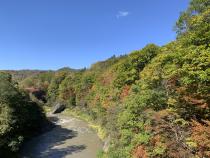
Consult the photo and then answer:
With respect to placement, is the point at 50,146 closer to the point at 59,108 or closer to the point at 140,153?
the point at 140,153

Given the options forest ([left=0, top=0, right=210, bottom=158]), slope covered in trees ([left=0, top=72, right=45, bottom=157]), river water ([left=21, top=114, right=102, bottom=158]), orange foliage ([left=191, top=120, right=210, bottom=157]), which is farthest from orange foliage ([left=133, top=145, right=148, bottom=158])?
slope covered in trees ([left=0, top=72, right=45, bottom=157])

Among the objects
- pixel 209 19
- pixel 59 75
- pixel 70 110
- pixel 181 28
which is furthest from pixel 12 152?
pixel 59 75

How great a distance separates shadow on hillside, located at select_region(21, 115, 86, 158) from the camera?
107ft

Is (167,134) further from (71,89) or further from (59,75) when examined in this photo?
(59,75)

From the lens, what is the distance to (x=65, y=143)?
38094 millimetres

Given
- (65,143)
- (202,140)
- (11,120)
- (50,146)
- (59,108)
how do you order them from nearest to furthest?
(202,140), (11,120), (50,146), (65,143), (59,108)

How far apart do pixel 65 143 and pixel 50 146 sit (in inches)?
91.7

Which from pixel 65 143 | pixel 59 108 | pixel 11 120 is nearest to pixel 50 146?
pixel 65 143

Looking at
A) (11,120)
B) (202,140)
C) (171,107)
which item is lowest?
(202,140)

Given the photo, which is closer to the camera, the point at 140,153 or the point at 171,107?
the point at 140,153

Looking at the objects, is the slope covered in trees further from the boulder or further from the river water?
the boulder

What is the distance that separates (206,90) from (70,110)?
2147 inches

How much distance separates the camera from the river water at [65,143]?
32.8 m

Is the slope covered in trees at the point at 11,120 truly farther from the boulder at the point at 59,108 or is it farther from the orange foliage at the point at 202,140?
the boulder at the point at 59,108
